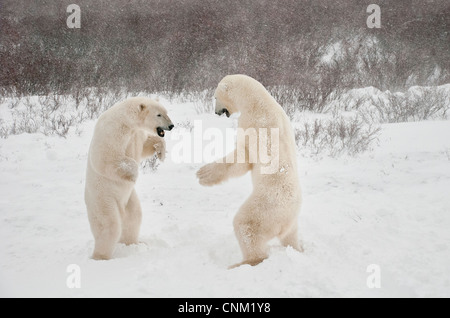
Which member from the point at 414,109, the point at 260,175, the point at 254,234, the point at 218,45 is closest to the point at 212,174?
the point at 260,175

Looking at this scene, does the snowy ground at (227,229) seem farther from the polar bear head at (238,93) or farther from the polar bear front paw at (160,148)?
the polar bear head at (238,93)

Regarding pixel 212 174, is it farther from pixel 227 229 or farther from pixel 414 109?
pixel 414 109

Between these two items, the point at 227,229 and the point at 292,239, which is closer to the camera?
the point at 292,239

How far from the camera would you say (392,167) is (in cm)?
412

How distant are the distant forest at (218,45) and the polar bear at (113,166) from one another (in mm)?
5698

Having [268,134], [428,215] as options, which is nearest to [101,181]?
[268,134]

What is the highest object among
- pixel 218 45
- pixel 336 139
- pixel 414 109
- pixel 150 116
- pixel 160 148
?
pixel 218 45

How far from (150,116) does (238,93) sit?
2.24ft

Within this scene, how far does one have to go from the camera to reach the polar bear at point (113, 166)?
2.67m

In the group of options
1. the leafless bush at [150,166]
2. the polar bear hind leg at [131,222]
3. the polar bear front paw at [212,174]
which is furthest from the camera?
the leafless bush at [150,166]

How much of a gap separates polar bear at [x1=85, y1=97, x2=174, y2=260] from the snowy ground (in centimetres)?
22

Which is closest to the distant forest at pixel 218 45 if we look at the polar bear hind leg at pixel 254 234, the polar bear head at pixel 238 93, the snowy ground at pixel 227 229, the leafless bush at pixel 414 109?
the leafless bush at pixel 414 109

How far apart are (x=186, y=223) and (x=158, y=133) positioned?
92 centimetres

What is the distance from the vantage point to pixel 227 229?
3227 millimetres
